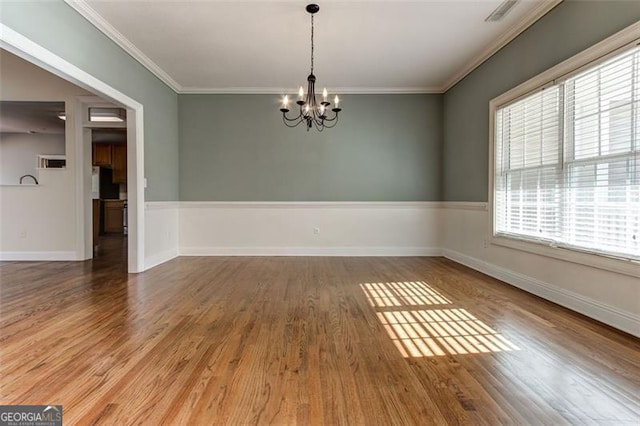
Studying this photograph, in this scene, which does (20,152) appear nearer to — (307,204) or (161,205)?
(161,205)

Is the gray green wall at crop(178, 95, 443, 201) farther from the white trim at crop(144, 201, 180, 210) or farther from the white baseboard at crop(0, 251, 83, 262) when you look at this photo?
the white baseboard at crop(0, 251, 83, 262)

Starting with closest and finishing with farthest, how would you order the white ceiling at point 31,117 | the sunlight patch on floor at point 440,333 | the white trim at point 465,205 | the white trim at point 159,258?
the sunlight patch on floor at point 440,333 < the white trim at point 465,205 < the white trim at point 159,258 < the white ceiling at point 31,117

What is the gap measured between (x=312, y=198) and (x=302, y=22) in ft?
8.95

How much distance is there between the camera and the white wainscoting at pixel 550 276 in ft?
7.18

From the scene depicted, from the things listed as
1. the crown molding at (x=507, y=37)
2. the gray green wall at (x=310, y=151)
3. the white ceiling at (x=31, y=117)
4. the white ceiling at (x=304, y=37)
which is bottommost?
the gray green wall at (x=310, y=151)

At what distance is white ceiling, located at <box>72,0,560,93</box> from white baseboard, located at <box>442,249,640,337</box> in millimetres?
2612

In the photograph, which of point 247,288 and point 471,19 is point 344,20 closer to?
point 471,19

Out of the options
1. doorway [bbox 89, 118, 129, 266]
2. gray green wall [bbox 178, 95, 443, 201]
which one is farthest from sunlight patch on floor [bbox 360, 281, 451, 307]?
doorway [bbox 89, 118, 129, 266]

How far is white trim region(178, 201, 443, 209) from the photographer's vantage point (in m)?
5.30

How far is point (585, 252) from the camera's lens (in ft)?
8.25

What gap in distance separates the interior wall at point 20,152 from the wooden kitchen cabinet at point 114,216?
165 cm

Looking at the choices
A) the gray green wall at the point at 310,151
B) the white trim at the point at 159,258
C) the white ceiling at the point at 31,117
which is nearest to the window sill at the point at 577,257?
the gray green wall at the point at 310,151

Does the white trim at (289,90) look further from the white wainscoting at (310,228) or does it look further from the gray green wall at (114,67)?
the white wainscoting at (310,228)

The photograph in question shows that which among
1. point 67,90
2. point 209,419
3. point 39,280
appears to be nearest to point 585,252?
point 209,419
